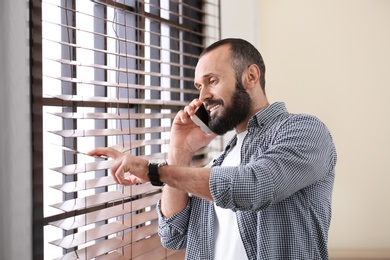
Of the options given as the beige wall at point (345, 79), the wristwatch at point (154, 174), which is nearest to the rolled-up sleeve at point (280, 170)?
the wristwatch at point (154, 174)

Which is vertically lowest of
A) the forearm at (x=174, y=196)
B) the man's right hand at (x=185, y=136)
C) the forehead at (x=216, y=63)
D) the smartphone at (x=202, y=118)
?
the forearm at (x=174, y=196)

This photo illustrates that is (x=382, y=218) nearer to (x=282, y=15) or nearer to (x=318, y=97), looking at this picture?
(x=318, y=97)

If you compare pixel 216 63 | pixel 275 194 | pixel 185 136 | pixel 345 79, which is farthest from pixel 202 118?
pixel 345 79

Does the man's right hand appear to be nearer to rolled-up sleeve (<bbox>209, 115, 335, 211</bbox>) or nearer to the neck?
the neck

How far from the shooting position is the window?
4.02ft

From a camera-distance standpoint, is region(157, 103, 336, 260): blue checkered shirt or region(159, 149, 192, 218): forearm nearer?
region(157, 103, 336, 260): blue checkered shirt

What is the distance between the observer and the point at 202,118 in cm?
133

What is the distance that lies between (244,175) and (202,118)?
42cm

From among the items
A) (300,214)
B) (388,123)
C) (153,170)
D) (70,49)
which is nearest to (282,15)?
(388,123)

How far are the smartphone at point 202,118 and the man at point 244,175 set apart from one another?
0.03m

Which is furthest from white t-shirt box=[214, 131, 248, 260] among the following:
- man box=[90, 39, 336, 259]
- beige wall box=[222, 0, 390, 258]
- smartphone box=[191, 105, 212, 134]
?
beige wall box=[222, 0, 390, 258]

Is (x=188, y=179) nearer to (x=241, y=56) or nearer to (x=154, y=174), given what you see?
(x=154, y=174)

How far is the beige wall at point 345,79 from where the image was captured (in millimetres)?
2279

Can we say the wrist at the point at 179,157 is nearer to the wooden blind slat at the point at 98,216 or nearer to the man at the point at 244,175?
the man at the point at 244,175
